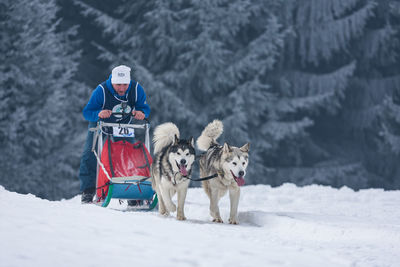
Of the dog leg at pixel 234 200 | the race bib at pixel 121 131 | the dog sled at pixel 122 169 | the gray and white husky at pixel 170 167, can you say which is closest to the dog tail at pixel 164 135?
the gray and white husky at pixel 170 167

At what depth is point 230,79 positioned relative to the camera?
17.9 m

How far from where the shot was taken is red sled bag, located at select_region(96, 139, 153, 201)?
668 cm

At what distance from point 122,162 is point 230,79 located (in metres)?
11.5

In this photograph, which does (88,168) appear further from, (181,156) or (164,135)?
(181,156)

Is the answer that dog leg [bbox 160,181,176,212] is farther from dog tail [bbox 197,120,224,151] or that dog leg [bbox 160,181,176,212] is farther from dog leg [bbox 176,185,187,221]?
dog tail [bbox 197,120,224,151]

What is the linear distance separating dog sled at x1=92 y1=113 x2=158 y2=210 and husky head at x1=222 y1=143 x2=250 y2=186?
3.36ft

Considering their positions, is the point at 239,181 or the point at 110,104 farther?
the point at 110,104

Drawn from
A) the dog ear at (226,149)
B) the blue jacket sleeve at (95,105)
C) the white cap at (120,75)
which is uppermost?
the white cap at (120,75)

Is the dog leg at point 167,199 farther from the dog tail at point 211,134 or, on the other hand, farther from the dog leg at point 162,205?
the dog tail at point 211,134

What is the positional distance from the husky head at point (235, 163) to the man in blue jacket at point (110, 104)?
1283mm

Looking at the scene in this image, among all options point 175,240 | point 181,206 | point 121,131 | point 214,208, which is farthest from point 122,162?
point 175,240

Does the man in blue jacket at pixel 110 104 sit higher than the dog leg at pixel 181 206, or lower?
higher

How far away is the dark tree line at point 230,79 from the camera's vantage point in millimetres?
15242

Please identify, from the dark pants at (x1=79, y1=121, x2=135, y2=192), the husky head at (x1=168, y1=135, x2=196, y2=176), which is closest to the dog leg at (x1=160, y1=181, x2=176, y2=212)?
the husky head at (x1=168, y1=135, x2=196, y2=176)
